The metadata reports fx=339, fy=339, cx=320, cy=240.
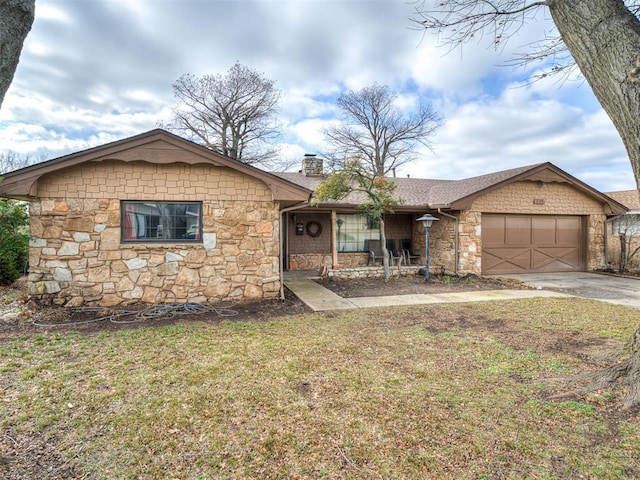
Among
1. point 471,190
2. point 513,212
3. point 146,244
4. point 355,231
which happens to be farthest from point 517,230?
point 146,244

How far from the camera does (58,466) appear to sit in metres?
2.19

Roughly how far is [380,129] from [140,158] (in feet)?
74.1

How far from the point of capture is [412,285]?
9531 millimetres

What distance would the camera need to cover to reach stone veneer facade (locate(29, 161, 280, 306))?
6.37 metres

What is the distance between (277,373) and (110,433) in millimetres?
1555

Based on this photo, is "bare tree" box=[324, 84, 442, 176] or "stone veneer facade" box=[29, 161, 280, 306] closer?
"stone veneer facade" box=[29, 161, 280, 306]

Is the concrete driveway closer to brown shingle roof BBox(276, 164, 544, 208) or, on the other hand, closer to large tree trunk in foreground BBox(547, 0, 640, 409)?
brown shingle roof BBox(276, 164, 544, 208)

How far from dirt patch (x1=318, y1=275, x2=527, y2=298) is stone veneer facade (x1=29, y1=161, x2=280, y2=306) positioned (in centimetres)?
239

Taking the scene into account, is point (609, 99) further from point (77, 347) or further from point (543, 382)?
point (77, 347)

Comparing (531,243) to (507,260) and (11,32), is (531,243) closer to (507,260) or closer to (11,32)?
(507,260)

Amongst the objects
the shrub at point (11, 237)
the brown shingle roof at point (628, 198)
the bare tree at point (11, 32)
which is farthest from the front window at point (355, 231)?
the brown shingle roof at point (628, 198)

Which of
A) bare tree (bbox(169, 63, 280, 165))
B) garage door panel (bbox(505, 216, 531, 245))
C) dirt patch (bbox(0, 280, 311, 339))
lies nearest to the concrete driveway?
garage door panel (bbox(505, 216, 531, 245))

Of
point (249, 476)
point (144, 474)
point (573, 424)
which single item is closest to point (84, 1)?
point (144, 474)

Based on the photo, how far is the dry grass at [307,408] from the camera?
2.20m
